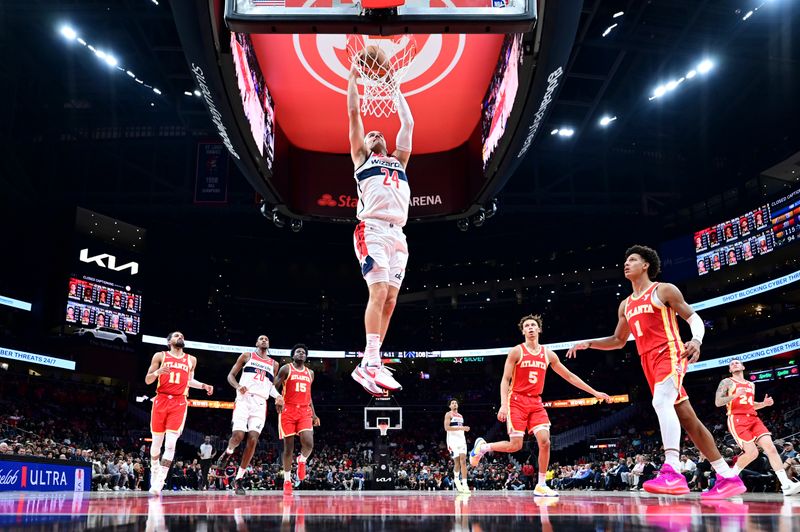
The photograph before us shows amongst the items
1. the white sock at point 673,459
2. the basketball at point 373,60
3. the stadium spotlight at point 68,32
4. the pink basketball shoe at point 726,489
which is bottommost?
the pink basketball shoe at point 726,489

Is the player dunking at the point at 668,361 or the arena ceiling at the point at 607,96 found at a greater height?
the arena ceiling at the point at 607,96

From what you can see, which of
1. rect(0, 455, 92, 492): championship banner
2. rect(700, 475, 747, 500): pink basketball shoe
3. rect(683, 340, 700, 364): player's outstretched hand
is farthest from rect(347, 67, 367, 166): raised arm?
rect(0, 455, 92, 492): championship banner

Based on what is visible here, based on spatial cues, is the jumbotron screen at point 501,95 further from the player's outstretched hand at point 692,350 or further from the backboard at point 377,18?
the player's outstretched hand at point 692,350

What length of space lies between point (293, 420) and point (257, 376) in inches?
37.1

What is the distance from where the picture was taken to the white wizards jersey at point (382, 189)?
18.5 ft

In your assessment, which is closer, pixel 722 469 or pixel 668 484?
pixel 668 484

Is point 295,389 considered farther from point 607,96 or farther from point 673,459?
point 607,96

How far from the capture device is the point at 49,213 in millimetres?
27547

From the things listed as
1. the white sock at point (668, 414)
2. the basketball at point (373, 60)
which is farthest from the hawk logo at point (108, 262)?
the white sock at point (668, 414)

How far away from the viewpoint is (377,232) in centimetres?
562

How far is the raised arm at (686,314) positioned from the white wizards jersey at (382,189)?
2208 mm

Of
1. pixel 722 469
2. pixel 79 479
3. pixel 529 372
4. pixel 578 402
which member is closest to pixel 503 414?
pixel 529 372

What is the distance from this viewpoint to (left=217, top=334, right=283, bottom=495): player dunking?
388 inches

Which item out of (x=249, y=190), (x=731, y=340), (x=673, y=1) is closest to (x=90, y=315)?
(x=249, y=190)
